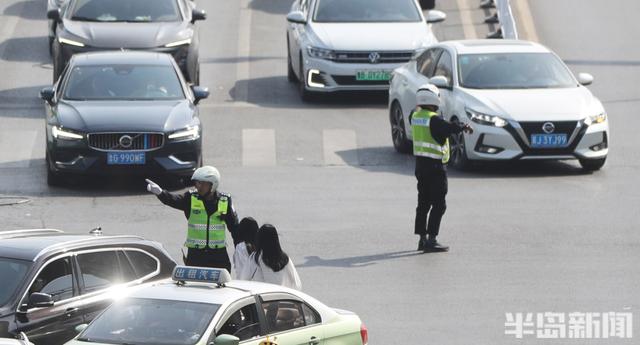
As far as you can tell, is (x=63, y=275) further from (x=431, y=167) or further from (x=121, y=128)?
(x=121, y=128)

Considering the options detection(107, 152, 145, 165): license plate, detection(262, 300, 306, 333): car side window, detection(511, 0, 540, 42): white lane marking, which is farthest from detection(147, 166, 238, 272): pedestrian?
detection(511, 0, 540, 42): white lane marking

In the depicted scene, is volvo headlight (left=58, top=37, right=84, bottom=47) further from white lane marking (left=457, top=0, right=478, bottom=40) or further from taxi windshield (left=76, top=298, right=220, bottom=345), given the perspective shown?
taxi windshield (left=76, top=298, right=220, bottom=345)

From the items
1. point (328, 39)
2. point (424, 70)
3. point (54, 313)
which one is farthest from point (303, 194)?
point (54, 313)

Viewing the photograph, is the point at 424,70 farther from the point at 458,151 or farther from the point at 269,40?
the point at 269,40

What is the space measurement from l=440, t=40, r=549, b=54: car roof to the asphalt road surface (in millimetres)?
1744

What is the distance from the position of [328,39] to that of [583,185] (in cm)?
678

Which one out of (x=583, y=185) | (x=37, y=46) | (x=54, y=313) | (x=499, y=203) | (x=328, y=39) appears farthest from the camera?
(x=37, y=46)

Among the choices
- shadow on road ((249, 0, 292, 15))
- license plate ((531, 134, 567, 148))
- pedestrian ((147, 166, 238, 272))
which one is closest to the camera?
pedestrian ((147, 166, 238, 272))

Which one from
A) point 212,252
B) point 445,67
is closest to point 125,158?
point 445,67

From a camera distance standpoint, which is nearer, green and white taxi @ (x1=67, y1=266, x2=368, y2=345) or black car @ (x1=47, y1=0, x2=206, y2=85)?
green and white taxi @ (x1=67, y1=266, x2=368, y2=345)

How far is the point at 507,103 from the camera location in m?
21.9

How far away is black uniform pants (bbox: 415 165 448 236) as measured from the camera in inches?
675

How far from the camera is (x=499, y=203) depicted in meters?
19.8

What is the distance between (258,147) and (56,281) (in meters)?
11.8
